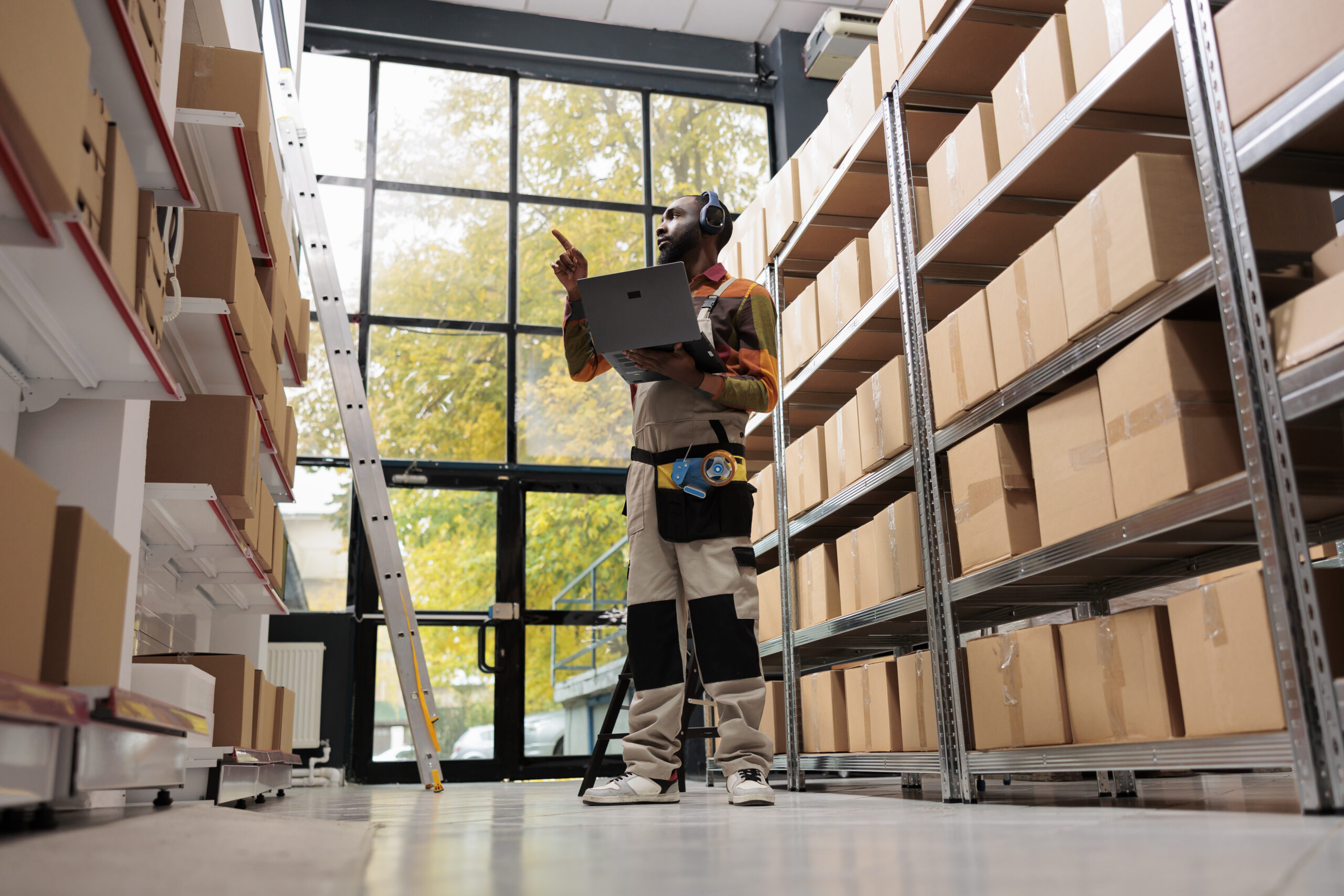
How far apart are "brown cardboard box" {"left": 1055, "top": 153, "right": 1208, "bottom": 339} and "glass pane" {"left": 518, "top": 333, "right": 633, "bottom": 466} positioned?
194 inches

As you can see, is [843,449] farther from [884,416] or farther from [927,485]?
[927,485]

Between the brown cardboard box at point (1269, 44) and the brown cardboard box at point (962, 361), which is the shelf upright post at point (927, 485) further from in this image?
the brown cardboard box at point (1269, 44)

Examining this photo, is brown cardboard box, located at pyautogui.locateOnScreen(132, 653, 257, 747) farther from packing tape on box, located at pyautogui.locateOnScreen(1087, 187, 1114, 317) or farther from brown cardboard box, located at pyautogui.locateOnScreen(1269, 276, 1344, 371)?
brown cardboard box, located at pyautogui.locateOnScreen(1269, 276, 1344, 371)

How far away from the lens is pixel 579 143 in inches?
291

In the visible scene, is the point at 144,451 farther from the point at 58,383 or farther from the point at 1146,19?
the point at 1146,19

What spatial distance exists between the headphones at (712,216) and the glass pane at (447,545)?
13.3 feet

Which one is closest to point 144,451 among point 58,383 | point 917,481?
point 58,383

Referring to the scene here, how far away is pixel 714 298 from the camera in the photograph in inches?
107

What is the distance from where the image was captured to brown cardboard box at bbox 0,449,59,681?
117cm

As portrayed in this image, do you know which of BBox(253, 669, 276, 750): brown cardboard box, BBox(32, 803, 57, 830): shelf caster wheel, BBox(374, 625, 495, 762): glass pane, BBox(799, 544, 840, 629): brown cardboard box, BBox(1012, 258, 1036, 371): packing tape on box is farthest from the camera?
BBox(374, 625, 495, 762): glass pane

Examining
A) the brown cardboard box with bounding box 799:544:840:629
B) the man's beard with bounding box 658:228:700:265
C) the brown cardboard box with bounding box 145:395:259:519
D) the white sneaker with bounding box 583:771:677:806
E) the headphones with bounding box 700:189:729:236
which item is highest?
the headphones with bounding box 700:189:729:236

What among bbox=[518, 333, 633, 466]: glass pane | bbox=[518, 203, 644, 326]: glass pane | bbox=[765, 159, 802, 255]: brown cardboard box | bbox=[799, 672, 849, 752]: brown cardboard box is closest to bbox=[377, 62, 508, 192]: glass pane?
bbox=[518, 203, 644, 326]: glass pane

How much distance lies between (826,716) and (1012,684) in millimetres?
1176

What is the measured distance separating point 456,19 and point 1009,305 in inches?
234
